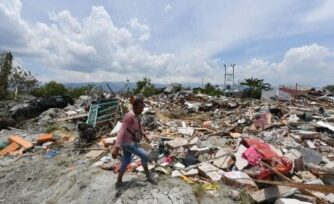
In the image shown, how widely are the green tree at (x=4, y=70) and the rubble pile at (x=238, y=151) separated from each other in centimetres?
1398

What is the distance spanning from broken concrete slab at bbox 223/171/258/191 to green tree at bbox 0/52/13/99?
23103 mm

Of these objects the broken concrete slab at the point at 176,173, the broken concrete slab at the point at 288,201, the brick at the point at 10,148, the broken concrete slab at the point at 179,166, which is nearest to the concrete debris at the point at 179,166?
the broken concrete slab at the point at 179,166

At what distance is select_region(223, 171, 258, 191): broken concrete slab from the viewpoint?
19.0 feet

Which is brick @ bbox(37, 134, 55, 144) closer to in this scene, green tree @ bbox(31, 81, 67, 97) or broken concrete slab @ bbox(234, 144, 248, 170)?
broken concrete slab @ bbox(234, 144, 248, 170)

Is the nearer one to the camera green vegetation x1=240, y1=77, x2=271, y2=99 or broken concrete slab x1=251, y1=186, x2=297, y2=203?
broken concrete slab x1=251, y1=186, x2=297, y2=203

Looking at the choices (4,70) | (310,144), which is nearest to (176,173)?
(310,144)

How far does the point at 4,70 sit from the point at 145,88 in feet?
36.8

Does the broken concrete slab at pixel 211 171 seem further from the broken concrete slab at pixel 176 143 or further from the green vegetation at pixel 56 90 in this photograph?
the green vegetation at pixel 56 90

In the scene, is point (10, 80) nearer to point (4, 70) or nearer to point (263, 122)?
point (4, 70)

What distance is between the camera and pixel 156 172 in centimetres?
638

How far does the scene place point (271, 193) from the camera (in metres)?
5.34

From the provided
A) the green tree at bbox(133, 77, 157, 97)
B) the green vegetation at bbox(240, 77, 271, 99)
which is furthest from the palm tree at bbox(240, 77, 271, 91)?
the green tree at bbox(133, 77, 157, 97)

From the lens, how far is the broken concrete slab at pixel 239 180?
5.78m

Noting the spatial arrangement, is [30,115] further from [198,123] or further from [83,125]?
[198,123]
